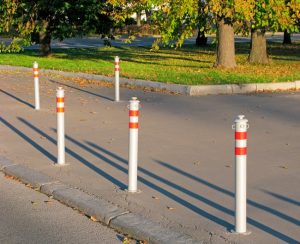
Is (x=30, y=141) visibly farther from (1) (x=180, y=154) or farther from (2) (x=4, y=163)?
(1) (x=180, y=154)

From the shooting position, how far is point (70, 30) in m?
30.3

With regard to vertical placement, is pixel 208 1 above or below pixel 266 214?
above

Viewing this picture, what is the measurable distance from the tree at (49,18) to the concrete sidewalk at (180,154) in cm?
1393

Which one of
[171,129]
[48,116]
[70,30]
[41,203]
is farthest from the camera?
[70,30]

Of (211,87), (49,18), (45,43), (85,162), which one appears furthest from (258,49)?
(85,162)

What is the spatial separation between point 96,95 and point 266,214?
1074 cm

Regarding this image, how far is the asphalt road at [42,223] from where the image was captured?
5684 millimetres

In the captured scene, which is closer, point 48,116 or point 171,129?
point 171,129

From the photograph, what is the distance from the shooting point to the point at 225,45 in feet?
77.0

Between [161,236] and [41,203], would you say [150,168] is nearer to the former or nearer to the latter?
[41,203]

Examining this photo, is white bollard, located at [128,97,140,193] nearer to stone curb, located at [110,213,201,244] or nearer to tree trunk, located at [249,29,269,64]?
stone curb, located at [110,213,201,244]

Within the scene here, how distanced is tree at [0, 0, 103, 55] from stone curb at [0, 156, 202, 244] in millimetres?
22267

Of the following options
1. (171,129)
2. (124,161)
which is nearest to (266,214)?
(124,161)

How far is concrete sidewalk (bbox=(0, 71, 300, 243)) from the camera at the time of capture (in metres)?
6.17
